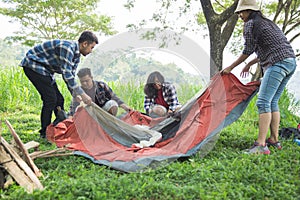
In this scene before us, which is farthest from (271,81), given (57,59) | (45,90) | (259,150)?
(45,90)

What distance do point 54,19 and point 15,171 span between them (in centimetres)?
Result: 955

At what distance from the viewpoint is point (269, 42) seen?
289cm

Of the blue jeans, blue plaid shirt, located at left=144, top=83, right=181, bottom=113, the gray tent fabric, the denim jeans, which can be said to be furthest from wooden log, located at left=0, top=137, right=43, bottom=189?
the blue jeans

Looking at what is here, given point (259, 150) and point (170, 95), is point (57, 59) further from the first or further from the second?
point (259, 150)

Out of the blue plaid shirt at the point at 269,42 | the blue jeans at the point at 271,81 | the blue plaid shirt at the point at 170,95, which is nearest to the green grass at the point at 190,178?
the blue jeans at the point at 271,81

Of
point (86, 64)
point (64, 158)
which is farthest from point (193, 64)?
point (64, 158)

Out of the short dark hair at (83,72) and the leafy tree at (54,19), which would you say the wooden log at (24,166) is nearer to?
the short dark hair at (83,72)

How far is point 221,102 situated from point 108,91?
1.26 m

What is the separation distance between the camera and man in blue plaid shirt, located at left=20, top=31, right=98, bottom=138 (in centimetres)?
326

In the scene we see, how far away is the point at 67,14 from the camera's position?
10875 mm

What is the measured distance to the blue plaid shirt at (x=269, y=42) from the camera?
9.41 ft

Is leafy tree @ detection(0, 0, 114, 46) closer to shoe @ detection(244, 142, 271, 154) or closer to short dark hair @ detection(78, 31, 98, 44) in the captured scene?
short dark hair @ detection(78, 31, 98, 44)

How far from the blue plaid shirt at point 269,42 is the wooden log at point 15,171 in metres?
2.01

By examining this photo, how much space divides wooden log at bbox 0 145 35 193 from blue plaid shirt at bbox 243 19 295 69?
2013 mm
